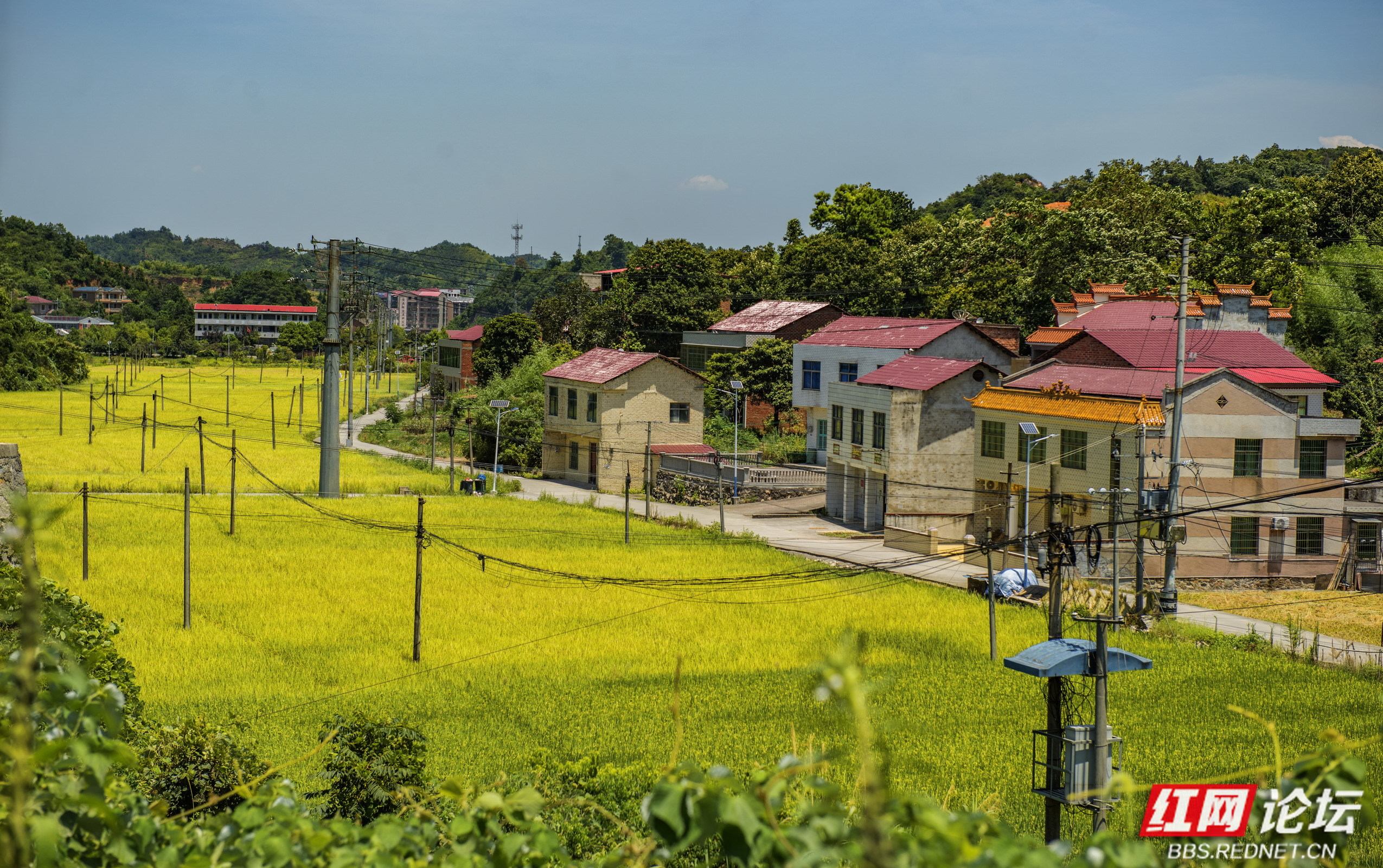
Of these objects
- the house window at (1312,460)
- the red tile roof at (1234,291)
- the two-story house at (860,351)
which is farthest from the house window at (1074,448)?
the red tile roof at (1234,291)

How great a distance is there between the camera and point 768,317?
6500cm

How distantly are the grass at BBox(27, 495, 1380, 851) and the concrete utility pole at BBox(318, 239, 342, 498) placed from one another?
272 inches

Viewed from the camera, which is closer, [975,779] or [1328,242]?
[975,779]

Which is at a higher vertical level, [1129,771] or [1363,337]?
[1363,337]

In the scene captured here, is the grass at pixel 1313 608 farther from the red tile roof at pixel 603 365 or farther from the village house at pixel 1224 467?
the red tile roof at pixel 603 365

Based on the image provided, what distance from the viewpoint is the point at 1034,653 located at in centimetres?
1185

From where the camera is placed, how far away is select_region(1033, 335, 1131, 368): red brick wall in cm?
4019

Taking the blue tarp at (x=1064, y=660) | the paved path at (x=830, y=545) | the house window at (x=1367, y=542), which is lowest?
the paved path at (x=830, y=545)

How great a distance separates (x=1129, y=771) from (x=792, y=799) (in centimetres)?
588

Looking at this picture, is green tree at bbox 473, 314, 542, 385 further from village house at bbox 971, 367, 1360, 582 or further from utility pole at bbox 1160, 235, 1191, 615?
utility pole at bbox 1160, 235, 1191, 615

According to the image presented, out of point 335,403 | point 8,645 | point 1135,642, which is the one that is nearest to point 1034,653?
point 8,645

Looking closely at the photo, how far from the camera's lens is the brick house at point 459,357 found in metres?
85.0

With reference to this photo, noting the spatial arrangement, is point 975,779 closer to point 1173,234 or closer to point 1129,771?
point 1129,771

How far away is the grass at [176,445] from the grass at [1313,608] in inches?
1243
